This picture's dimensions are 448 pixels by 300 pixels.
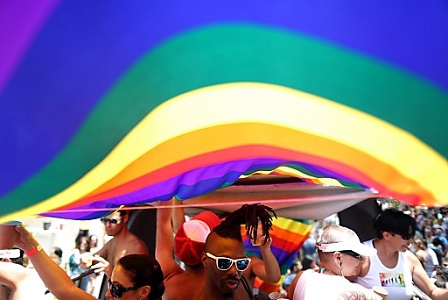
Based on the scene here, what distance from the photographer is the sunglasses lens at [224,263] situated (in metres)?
2.19

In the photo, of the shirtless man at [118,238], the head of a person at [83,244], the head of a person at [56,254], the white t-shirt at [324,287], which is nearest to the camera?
the white t-shirt at [324,287]

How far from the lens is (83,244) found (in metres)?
6.78

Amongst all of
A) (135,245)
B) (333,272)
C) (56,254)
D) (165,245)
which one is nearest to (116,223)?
(135,245)

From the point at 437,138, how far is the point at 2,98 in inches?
47.7

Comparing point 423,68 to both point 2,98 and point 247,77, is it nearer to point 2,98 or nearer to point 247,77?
point 247,77

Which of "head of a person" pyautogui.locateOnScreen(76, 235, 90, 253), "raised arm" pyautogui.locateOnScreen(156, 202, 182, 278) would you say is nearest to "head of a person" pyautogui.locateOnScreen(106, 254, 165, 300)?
"raised arm" pyautogui.locateOnScreen(156, 202, 182, 278)

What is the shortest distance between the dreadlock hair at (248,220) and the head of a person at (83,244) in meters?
4.61

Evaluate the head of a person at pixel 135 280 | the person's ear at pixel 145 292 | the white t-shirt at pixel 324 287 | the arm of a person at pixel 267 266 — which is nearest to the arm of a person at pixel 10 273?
the head of a person at pixel 135 280

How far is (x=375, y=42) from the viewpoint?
149 cm

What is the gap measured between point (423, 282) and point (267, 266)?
1.10 metres

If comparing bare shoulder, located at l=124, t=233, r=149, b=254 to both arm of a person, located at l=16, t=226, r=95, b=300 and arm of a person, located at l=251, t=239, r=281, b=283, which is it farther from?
arm of a person, located at l=16, t=226, r=95, b=300

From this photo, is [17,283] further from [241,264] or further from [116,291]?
[241,264]

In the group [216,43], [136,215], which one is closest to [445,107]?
[216,43]

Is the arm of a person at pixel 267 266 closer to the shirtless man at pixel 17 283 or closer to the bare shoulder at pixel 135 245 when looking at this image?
the bare shoulder at pixel 135 245
